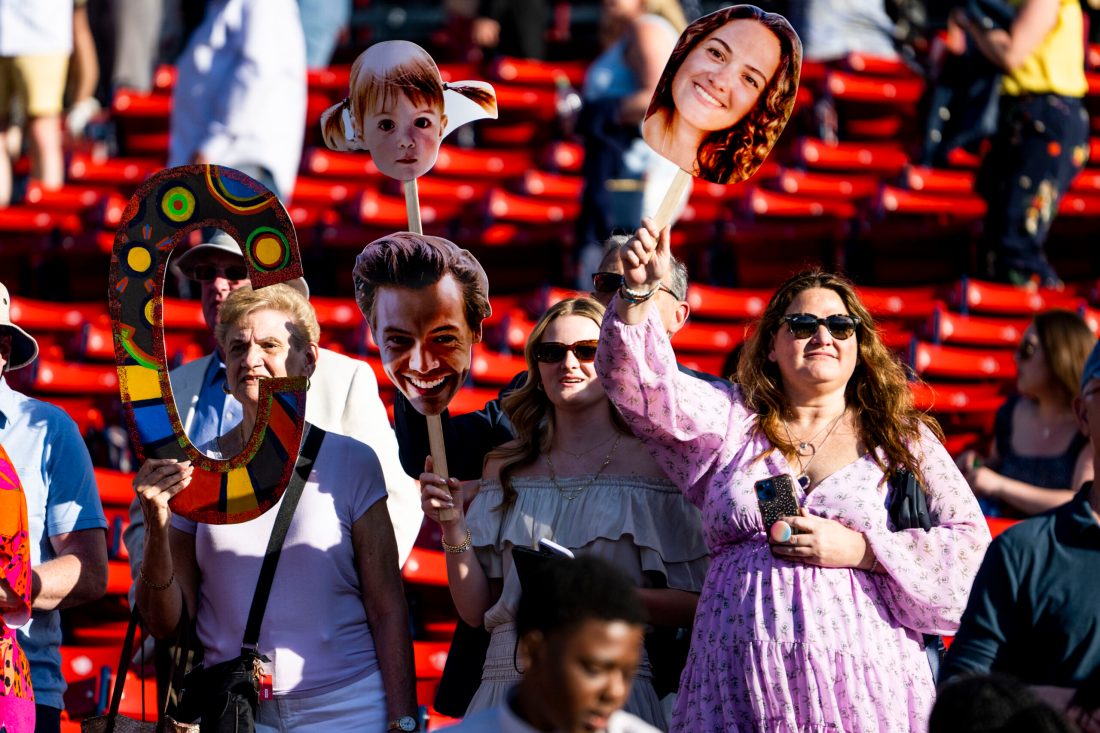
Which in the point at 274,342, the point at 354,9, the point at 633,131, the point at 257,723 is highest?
the point at 354,9

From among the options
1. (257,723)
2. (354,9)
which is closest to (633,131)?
(257,723)

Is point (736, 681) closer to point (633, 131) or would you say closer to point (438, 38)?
point (633, 131)

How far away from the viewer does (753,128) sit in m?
3.01

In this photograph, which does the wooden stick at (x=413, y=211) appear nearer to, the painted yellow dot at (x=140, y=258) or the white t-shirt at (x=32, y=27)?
the painted yellow dot at (x=140, y=258)

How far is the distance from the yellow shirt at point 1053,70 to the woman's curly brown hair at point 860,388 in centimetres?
300

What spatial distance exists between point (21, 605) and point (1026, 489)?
260cm

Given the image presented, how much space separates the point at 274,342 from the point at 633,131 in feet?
9.98

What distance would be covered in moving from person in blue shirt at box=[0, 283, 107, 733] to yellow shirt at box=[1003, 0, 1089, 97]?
3817 mm

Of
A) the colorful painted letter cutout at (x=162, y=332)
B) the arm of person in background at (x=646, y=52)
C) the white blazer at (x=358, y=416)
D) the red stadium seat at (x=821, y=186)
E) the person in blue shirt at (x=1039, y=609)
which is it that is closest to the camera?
Answer: the person in blue shirt at (x=1039, y=609)

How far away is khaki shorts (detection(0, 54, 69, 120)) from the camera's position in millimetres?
7703

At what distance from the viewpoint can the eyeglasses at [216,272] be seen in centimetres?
374

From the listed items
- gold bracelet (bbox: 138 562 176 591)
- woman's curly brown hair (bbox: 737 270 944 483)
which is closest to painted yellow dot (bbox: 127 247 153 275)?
gold bracelet (bbox: 138 562 176 591)

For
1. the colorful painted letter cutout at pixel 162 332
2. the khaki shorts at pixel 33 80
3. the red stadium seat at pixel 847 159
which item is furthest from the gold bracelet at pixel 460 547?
the khaki shorts at pixel 33 80

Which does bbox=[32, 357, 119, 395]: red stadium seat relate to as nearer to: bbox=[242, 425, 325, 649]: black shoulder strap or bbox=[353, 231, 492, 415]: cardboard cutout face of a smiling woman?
bbox=[242, 425, 325, 649]: black shoulder strap
